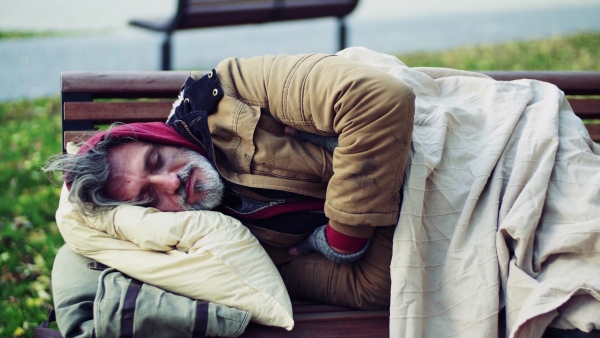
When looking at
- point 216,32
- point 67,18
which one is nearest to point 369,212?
point 216,32

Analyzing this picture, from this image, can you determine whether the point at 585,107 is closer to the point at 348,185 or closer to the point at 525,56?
the point at 348,185

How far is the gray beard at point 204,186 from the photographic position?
8.48 ft

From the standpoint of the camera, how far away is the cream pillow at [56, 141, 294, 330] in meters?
2.30

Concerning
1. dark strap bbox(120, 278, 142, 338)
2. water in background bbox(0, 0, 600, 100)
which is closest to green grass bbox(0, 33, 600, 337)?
water in background bbox(0, 0, 600, 100)

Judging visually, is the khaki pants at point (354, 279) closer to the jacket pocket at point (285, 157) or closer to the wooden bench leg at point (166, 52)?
the jacket pocket at point (285, 157)

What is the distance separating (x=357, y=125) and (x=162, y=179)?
727mm

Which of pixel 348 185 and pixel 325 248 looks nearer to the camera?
pixel 348 185

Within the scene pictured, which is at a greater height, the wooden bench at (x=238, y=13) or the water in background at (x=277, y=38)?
the wooden bench at (x=238, y=13)

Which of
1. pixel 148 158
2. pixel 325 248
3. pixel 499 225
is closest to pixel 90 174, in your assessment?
pixel 148 158

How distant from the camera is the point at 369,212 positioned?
238cm

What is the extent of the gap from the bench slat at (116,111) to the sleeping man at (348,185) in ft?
1.01

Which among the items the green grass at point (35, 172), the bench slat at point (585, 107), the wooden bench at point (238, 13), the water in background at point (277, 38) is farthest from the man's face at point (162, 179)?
the water in background at point (277, 38)

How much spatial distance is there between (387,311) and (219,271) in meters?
0.62

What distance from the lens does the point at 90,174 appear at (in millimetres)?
2547
